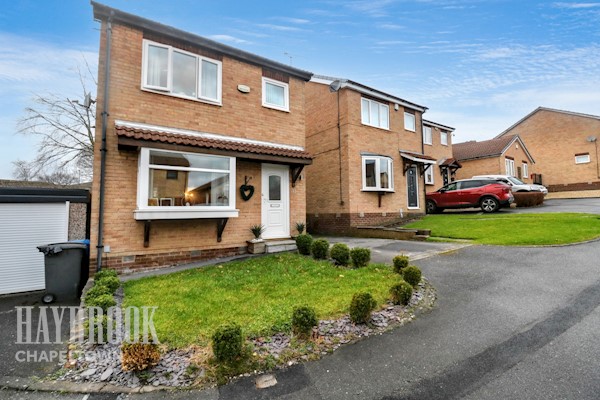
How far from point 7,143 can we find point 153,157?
16722 mm

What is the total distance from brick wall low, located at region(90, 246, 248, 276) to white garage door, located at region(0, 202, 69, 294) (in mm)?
2472

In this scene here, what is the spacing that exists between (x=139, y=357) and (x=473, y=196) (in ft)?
56.3

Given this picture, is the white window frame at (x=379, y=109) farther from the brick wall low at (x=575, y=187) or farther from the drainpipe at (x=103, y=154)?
the brick wall low at (x=575, y=187)

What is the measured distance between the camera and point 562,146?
27297 mm

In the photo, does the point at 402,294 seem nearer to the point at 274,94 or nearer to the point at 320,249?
the point at 320,249

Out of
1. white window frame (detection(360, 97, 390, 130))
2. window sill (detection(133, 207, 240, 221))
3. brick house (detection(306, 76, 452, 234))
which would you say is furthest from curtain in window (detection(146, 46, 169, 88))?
white window frame (detection(360, 97, 390, 130))

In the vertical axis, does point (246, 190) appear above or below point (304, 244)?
above

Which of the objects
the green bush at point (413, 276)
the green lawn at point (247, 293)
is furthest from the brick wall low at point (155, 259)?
the green bush at point (413, 276)

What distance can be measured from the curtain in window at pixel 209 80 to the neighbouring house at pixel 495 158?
24.2m

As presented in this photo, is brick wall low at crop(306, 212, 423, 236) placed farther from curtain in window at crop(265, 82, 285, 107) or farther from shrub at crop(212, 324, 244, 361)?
shrub at crop(212, 324, 244, 361)

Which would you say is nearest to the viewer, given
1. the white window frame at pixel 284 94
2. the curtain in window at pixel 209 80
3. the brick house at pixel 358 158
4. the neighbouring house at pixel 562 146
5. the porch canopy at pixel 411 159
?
the curtain in window at pixel 209 80

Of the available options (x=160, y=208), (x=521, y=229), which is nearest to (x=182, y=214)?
(x=160, y=208)

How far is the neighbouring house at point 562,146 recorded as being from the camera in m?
25.3

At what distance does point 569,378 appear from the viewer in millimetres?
2695
